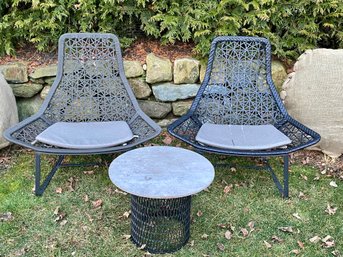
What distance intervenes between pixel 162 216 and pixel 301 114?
5.96ft

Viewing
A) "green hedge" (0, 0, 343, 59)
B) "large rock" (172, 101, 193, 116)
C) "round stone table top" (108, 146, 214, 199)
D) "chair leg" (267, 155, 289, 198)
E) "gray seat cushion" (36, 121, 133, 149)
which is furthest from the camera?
"large rock" (172, 101, 193, 116)

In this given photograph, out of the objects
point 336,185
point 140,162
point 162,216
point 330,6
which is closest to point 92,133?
point 140,162

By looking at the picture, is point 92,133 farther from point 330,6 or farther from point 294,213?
point 330,6

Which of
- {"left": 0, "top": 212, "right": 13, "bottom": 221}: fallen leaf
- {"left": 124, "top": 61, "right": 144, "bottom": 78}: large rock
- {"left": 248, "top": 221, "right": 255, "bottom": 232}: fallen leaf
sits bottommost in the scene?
{"left": 0, "top": 212, "right": 13, "bottom": 221}: fallen leaf

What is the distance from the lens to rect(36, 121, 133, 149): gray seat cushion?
126 inches

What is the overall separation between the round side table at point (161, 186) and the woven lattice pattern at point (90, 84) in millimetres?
902

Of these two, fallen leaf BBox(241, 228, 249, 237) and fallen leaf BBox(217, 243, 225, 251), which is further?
fallen leaf BBox(241, 228, 249, 237)

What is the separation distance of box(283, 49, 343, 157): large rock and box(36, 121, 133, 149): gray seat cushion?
155 centimetres

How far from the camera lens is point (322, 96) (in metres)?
3.86

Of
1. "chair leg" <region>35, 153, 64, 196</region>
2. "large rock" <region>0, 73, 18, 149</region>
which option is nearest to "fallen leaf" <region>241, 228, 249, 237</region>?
"chair leg" <region>35, 153, 64, 196</region>

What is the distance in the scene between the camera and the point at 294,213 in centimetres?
324

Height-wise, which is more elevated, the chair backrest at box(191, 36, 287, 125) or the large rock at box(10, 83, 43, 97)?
the chair backrest at box(191, 36, 287, 125)

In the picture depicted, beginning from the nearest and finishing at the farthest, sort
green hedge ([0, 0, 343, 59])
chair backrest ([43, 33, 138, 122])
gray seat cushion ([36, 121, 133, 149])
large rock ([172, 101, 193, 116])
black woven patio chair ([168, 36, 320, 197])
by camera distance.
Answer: gray seat cushion ([36, 121, 133, 149]) < black woven patio chair ([168, 36, 320, 197]) < chair backrest ([43, 33, 138, 122]) < green hedge ([0, 0, 343, 59]) < large rock ([172, 101, 193, 116])

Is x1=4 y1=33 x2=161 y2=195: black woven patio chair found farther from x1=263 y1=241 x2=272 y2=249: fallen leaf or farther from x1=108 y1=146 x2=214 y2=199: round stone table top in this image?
x1=263 y1=241 x2=272 y2=249: fallen leaf
